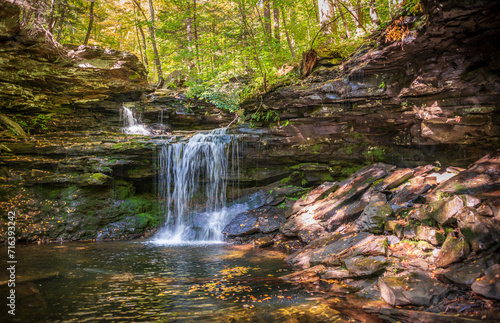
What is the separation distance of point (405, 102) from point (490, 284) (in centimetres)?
595

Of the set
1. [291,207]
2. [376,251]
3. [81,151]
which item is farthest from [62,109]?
[376,251]

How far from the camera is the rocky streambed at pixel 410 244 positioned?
3.55m

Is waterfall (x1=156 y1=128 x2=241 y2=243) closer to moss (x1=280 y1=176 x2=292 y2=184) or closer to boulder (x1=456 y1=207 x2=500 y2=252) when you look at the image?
moss (x1=280 y1=176 x2=292 y2=184)

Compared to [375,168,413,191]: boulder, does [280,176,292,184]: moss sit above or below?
below

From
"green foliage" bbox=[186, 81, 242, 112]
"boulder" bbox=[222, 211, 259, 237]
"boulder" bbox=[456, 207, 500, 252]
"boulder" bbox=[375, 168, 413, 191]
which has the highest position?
"green foliage" bbox=[186, 81, 242, 112]

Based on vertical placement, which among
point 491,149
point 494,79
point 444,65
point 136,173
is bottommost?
point 136,173

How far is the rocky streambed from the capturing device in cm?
355

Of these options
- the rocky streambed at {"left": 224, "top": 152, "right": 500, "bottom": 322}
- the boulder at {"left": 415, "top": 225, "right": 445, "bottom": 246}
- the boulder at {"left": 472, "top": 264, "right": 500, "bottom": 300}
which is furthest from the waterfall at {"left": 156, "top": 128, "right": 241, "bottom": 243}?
the boulder at {"left": 472, "top": 264, "right": 500, "bottom": 300}

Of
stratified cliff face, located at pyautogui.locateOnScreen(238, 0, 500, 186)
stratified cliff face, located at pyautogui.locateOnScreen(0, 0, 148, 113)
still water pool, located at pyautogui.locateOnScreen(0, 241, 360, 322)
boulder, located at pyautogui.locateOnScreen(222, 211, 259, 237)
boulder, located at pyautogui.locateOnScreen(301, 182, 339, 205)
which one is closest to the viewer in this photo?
still water pool, located at pyautogui.locateOnScreen(0, 241, 360, 322)

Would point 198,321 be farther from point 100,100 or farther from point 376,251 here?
point 100,100

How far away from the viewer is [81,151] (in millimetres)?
10344

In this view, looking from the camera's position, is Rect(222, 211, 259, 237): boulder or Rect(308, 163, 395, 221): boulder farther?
Rect(222, 211, 259, 237): boulder

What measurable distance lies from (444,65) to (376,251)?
5419 millimetres

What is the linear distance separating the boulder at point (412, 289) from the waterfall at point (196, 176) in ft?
23.0
